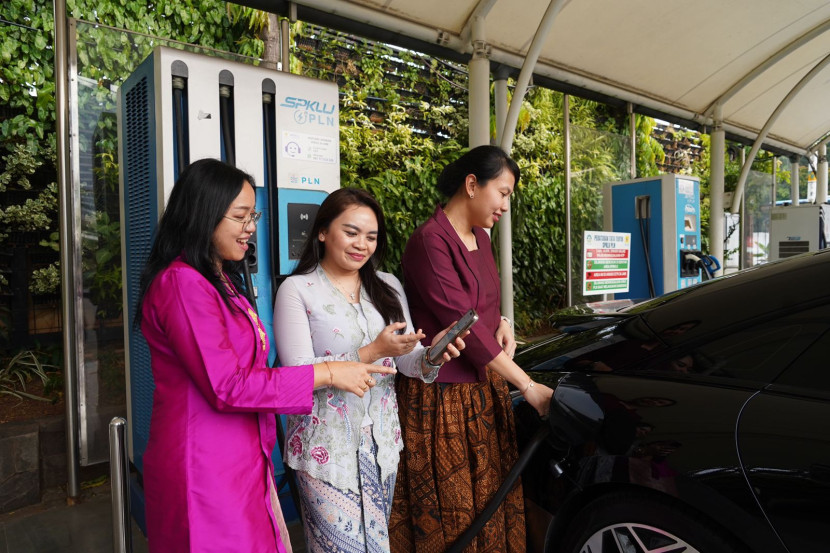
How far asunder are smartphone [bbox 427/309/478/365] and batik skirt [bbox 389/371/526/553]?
→ 0.25 m

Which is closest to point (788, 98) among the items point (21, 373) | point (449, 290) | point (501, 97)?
point (501, 97)

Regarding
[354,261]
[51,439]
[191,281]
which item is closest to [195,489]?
[191,281]

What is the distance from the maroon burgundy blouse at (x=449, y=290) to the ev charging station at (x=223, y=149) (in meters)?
0.77

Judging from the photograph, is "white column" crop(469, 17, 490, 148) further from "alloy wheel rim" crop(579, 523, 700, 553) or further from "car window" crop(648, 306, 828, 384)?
"alloy wheel rim" crop(579, 523, 700, 553)

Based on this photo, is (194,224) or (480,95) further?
(480,95)

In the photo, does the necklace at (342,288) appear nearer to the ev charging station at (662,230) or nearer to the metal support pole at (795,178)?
the ev charging station at (662,230)

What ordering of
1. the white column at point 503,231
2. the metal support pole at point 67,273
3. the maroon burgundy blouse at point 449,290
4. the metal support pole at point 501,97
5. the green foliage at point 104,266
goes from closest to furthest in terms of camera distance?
1. the maroon burgundy blouse at point 449,290
2. the metal support pole at point 67,273
3. the green foliage at point 104,266
4. the white column at point 503,231
5. the metal support pole at point 501,97

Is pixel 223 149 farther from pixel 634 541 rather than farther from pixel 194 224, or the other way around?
pixel 634 541

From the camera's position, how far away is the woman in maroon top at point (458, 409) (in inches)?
73.7

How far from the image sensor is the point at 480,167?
2102mm

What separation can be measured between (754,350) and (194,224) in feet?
5.05

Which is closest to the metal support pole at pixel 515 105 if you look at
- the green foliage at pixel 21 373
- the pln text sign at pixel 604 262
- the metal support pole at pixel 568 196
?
the pln text sign at pixel 604 262

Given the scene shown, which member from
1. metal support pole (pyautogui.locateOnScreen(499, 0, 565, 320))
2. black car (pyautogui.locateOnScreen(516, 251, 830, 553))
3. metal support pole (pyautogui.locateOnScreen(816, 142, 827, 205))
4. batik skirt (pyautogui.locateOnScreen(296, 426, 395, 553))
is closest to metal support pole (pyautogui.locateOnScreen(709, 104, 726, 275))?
metal support pole (pyautogui.locateOnScreen(499, 0, 565, 320))

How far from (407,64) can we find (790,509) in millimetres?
6657
